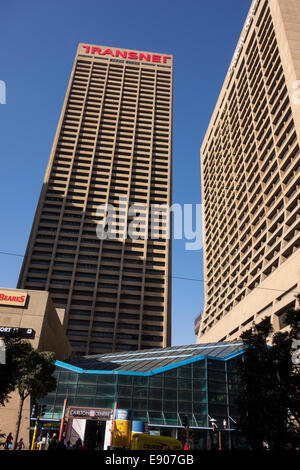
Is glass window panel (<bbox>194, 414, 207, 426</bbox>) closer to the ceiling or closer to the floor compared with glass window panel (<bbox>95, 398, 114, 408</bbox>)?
closer to the floor

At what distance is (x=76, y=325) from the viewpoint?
283ft

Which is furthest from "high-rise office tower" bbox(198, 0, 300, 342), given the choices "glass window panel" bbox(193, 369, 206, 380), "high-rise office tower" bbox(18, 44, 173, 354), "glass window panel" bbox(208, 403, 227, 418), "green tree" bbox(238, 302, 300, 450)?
"green tree" bbox(238, 302, 300, 450)

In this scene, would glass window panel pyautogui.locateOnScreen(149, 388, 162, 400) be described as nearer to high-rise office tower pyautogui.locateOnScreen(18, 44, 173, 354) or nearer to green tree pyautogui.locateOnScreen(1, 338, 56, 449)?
green tree pyautogui.locateOnScreen(1, 338, 56, 449)

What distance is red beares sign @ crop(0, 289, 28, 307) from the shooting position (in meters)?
42.0

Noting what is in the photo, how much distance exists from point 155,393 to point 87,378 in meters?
7.63

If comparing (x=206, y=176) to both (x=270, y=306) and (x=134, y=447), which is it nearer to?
(x=270, y=306)

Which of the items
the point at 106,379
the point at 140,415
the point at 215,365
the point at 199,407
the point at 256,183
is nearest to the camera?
the point at 140,415

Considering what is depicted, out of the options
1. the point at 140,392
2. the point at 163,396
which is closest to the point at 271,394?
the point at 163,396

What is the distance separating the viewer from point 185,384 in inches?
1479

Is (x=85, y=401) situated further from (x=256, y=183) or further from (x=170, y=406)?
(x=256, y=183)

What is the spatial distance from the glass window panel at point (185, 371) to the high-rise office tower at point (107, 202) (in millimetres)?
49051

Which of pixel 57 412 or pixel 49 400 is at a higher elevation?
pixel 49 400

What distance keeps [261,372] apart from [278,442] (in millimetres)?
3710

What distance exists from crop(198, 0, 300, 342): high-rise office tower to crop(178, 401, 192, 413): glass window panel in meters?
19.1
